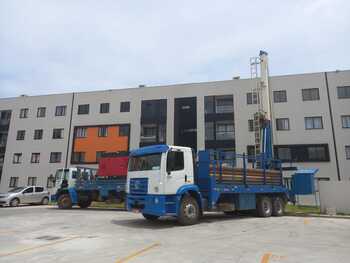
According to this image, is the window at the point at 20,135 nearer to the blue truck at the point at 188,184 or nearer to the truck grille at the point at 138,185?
the blue truck at the point at 188,184

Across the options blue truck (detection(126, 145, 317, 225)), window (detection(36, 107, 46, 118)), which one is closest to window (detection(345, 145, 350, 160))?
blue truck (detection(126, 145, 317, 225))

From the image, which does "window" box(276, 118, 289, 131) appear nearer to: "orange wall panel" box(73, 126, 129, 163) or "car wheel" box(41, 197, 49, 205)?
"orange wall panel" box(73, 126, 129, 163)

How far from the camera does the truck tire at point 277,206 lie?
15398mm

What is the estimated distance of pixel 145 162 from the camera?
37.7ft

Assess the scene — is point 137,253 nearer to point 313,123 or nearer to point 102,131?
point 313,123

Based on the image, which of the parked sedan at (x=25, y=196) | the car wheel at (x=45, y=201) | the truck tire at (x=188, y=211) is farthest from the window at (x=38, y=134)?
the truck tire at (x=188, y=211)

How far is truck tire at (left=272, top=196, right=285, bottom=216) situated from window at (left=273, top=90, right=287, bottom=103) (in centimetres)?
1912

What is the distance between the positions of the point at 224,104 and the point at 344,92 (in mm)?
12537

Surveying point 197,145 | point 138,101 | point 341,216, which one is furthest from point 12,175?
point 341,216

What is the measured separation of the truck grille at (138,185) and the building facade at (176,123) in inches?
889

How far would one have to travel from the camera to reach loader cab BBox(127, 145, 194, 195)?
10805mm

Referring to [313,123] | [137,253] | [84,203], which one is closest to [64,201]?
[84,203]

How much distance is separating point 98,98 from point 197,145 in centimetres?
1429

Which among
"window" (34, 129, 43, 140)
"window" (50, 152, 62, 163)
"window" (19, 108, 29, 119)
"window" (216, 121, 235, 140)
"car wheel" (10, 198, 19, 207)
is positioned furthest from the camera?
"window" (19, 108, 29, 119)
